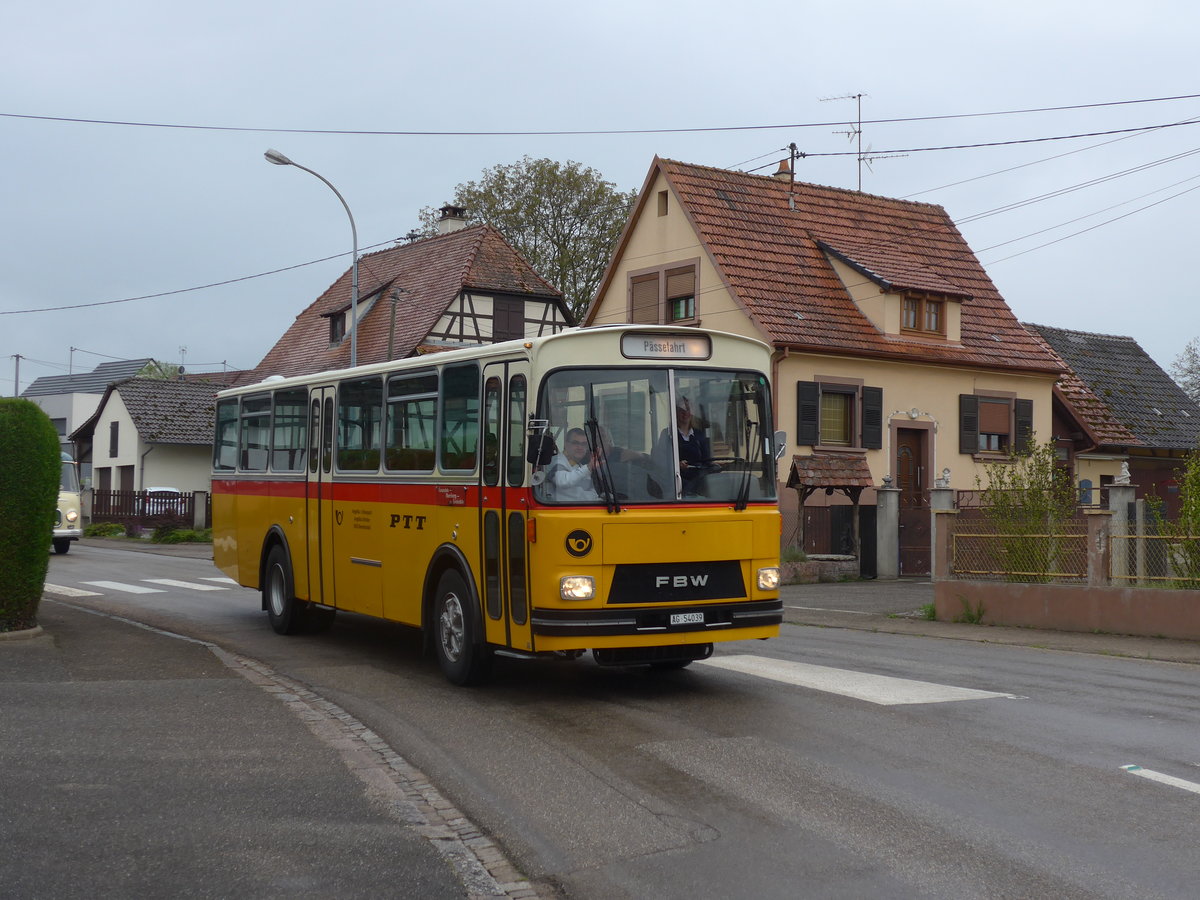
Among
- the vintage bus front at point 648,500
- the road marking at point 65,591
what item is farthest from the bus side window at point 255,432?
the vintage bus front at point 648,500

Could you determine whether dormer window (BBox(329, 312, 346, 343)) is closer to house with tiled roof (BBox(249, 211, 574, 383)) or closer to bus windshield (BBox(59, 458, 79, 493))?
house with tiled roof (BBox(249, 211, 574, 383))

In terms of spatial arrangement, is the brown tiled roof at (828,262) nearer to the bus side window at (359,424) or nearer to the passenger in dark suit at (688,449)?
the bus side window at (359,424)

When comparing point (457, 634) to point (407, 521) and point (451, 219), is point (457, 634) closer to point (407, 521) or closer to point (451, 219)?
point (407, 521)

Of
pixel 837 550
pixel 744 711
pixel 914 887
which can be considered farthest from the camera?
pixel 837 550

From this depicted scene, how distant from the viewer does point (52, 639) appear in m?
12.9

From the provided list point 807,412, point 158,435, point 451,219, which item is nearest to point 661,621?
point 807,412

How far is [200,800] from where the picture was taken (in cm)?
685

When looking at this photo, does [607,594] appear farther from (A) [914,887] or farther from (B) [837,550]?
(B) [837,550]

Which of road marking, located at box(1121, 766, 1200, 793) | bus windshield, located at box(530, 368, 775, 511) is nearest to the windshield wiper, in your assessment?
bus windshield, located at box(530, 368, 775, 511)

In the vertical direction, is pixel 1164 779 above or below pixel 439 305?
below

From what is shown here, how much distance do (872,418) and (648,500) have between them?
2323cm

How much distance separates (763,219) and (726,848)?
3003 centimetres

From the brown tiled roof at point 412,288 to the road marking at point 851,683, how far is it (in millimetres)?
33142

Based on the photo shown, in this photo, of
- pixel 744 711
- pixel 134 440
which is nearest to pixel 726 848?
pixel 744 711
